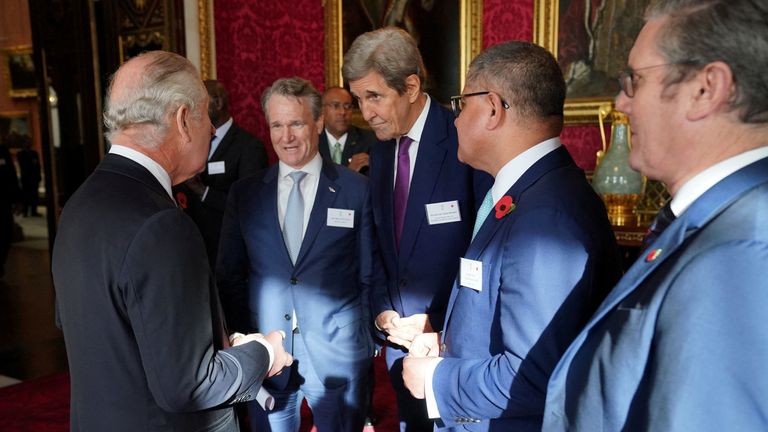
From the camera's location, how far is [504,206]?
4.66 ft

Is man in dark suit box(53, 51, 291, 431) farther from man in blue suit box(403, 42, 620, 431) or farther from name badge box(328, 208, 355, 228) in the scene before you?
name badge box(328, 208, 355, 228)

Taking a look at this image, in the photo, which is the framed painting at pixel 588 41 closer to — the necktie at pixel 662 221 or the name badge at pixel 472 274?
the name badge at pixel 472 274

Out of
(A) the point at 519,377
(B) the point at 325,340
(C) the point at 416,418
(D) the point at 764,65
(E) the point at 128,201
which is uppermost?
(D) the point at 764,65

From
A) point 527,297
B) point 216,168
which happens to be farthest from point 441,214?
point 216,168

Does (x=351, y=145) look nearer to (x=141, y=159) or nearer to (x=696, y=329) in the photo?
(x=141, y=159)

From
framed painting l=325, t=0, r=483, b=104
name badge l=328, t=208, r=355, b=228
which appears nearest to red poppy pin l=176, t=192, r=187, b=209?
name badge l=328, t=208, r=355, b=228

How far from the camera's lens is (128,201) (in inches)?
52.5

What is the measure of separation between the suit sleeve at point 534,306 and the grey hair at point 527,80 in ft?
0.97

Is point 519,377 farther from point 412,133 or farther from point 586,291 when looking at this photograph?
point 412,133

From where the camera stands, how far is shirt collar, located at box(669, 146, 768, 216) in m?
0.90

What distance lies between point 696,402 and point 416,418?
1.47 meters

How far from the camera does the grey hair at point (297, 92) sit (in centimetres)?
246

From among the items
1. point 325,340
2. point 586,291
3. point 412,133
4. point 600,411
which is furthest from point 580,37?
point 600,411

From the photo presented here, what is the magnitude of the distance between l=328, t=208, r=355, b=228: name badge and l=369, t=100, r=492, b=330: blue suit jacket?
0.24m
